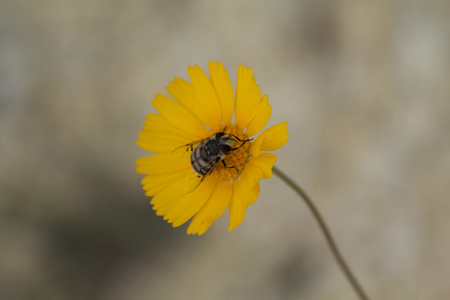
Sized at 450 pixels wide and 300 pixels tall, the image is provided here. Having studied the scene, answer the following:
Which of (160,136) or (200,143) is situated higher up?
(160,136)

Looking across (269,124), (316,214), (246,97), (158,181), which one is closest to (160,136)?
(158,181)

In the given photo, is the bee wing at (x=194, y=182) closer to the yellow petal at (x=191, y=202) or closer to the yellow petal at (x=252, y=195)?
the yellow petal at (x=191, y=202)

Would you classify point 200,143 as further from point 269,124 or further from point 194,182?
point 269,124

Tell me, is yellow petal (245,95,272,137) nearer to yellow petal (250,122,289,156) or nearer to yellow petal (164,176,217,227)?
yellow petal (250,122,289,156)


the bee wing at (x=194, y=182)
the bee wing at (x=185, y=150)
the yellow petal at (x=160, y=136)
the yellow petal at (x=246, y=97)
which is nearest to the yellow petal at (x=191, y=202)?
the bee wing at (x=194, y=182)

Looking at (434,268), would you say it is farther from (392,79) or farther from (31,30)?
(31,30)

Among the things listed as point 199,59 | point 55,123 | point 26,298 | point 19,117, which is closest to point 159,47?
point 199,59
